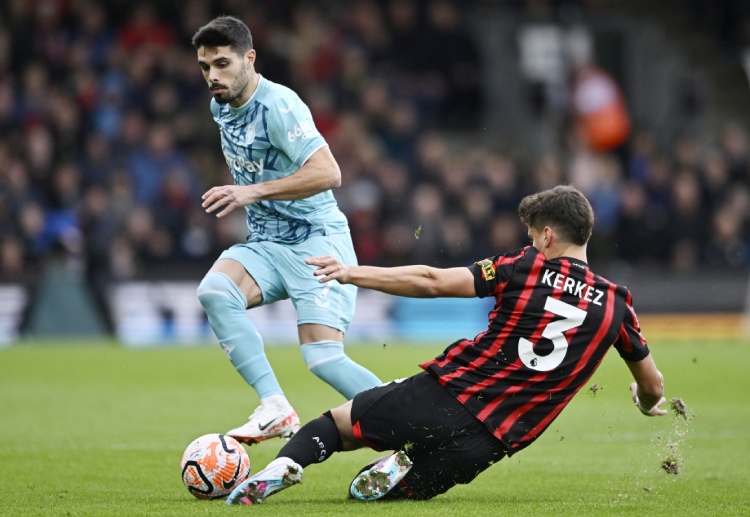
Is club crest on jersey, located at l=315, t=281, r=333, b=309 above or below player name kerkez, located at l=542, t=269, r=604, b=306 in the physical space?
below

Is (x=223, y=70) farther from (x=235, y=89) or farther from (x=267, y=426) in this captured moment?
(x=267, y=426)

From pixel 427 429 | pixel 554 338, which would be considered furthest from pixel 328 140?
pixel 554 338

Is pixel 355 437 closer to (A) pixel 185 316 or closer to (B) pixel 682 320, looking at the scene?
(A) pixel 185 316

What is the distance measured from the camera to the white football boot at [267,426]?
632 centimetres

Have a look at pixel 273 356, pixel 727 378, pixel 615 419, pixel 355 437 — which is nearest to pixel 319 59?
pixel 273 356

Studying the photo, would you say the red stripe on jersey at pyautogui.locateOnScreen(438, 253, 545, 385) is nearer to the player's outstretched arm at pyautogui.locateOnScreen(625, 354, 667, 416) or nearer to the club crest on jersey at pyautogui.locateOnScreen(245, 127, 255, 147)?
the player's outstretched arm at pyautogui.locateOnScreen(625, 354, 667, 416)

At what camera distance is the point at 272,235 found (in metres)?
7.01

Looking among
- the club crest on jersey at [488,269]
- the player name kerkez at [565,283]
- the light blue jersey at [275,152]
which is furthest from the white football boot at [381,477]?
the light blue jersey at [275,152]

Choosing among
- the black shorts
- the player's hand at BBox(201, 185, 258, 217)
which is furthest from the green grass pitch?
the player's hand at BBox(201, 185, 258, 217)

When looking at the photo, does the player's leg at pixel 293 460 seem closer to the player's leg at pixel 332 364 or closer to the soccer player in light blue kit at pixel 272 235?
the soccer player in light blue kit at pixel 272 235

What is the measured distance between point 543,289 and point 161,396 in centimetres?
683

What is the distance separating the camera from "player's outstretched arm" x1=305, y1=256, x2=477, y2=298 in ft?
17.1

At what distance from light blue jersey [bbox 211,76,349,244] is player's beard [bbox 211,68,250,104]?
0.30 feet

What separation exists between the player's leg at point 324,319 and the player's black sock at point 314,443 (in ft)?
2.81
